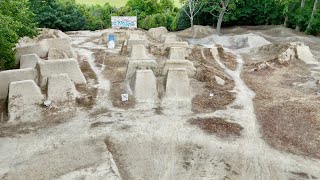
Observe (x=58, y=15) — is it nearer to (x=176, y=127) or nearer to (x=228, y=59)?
(x=228, y=59)

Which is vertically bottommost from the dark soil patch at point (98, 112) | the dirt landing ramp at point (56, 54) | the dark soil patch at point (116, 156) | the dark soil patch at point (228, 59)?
the dark soil patch at point (116, 156)

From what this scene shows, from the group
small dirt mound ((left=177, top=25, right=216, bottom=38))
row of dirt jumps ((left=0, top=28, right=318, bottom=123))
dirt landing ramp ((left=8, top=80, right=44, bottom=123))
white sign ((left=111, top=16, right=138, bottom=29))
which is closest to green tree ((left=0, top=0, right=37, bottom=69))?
row of dirt jumps ((left=0, top=28, right=318, bottom=123))

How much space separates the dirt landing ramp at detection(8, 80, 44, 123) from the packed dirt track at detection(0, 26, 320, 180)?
38cm

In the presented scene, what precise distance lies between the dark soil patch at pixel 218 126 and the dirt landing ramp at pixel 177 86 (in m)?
2.46

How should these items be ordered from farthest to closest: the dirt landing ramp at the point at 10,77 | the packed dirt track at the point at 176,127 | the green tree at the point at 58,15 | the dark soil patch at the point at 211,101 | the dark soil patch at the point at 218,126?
1. the green tree at the point at 58,15
2. the dirt landing ramp at the point at 10,77
3. the dark soil patch at the point at 211,101
4. the dark soil patch at the point at 218,126
5. the packed dirt track at the point at 176,127

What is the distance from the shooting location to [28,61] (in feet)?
65.7

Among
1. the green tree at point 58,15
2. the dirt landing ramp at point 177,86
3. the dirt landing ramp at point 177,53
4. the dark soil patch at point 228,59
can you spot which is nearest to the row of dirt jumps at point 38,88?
the dirt landing ramp at point 177,86

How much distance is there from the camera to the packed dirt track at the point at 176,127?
431 inches

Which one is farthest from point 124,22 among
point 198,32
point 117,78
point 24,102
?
point 24,102

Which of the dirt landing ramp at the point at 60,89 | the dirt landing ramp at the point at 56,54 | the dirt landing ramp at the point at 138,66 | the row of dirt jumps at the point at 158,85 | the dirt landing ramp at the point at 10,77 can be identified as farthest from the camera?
the dirt landing ramp at the point at 56,54

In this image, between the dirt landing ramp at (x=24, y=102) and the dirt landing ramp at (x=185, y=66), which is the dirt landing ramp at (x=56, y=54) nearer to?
the dirt landing ramp at (x=24, y=102)

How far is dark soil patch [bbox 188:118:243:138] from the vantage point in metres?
13.4

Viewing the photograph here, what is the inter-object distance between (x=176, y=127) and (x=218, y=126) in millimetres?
1850

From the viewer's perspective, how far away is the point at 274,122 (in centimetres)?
1422
